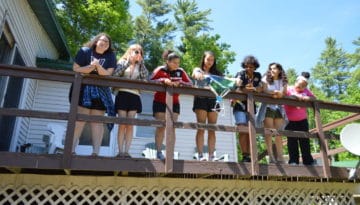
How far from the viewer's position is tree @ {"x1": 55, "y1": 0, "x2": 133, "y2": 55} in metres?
14.6

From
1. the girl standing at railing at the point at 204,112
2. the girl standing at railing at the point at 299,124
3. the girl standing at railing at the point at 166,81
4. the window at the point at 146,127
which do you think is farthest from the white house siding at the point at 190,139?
the girl standing at railing at the point at 166,81

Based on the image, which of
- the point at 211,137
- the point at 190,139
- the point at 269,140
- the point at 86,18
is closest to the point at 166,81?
the point at 211,137

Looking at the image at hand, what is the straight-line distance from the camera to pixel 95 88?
4086mm

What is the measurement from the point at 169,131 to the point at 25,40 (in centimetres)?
402

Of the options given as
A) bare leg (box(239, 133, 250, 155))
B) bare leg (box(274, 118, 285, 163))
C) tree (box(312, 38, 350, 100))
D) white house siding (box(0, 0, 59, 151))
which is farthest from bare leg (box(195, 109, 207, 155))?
tree (box(312, 38, 350, 100))

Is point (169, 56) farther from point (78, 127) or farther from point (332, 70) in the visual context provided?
point (332, 70)

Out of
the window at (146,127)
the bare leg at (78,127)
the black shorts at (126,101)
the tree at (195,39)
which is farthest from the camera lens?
the tree at (195,39)

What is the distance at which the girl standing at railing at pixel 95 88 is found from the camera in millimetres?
3898

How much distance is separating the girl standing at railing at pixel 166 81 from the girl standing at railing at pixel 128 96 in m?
0.20

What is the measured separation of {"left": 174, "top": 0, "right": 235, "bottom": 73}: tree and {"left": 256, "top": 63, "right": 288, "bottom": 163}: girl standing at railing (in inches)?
540

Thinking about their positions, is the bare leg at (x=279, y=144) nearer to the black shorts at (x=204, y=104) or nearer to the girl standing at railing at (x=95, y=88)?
the black shorts at (x=204, y=104)

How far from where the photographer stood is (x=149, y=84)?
4113 millimetres

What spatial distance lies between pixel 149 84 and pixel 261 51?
13549 mm

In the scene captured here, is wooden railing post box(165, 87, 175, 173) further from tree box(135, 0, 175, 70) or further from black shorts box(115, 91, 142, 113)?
tree box(135, 0, 175, 70)
